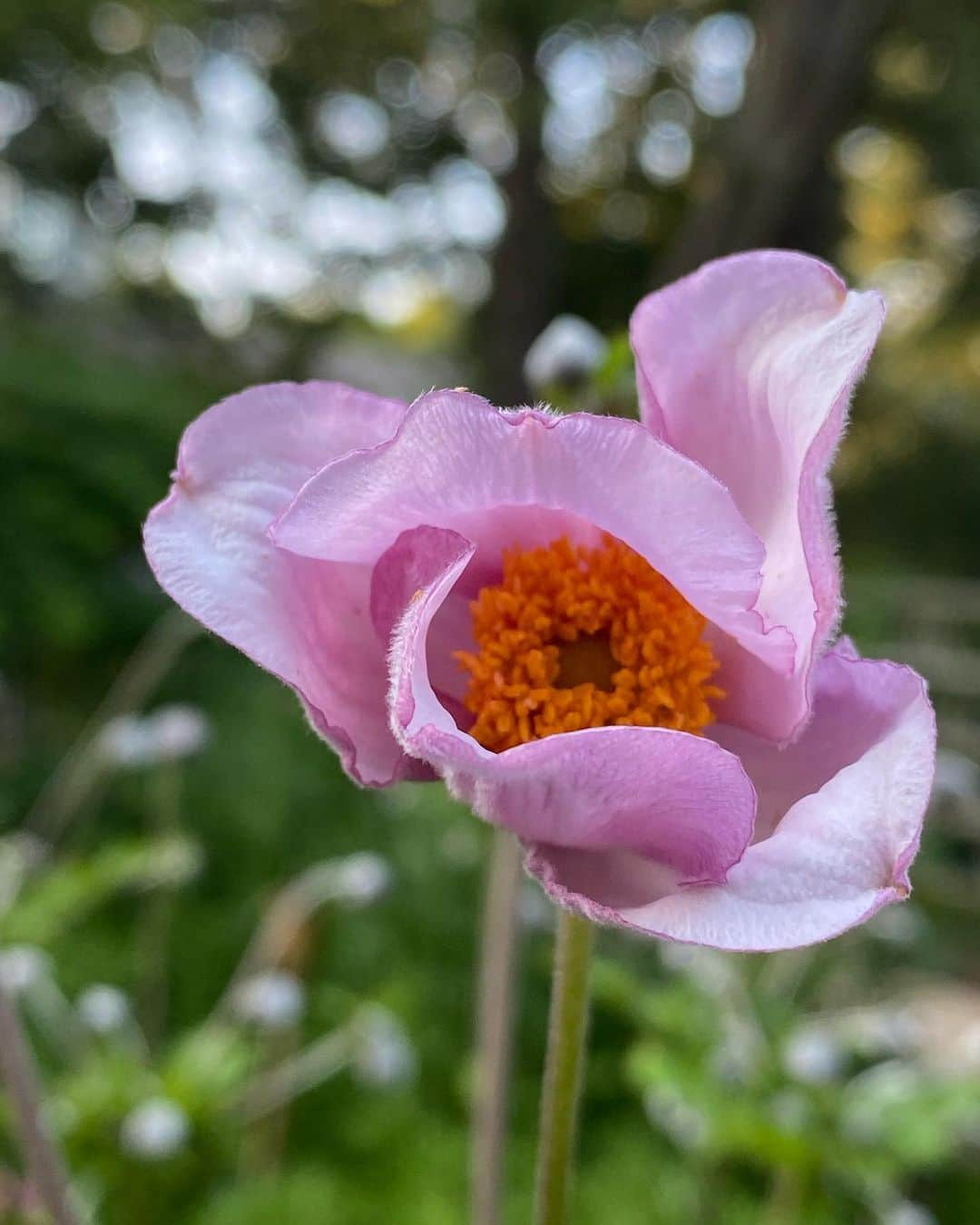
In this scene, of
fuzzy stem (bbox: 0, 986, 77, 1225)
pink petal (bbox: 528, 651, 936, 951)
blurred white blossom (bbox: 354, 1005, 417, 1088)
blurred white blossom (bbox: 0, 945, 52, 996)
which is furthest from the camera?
blurred white blossom (bbox: 354, 1005, 417, 1088)

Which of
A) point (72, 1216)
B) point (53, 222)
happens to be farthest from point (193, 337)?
point (72, 1216)

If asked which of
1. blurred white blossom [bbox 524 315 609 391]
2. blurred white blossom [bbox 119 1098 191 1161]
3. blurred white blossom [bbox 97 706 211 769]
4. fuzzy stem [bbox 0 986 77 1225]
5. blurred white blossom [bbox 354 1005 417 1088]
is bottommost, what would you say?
blurred white blossom [bbox 354 1005 417 1088]

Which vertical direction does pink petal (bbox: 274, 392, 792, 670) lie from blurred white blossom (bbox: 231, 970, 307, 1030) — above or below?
above

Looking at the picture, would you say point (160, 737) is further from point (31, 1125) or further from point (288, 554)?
point (288, 554)

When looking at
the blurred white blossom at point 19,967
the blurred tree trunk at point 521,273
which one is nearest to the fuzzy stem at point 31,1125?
the blurred white blossom at point 19,967

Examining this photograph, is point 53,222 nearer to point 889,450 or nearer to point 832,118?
point 832,118

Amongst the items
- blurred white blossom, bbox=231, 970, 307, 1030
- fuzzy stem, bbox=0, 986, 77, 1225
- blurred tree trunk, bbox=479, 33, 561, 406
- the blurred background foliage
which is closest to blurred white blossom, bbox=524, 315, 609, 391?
the blurred background foliage

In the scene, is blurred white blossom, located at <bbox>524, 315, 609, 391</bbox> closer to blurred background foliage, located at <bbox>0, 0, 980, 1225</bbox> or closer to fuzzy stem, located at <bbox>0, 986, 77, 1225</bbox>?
blurred background foliage, located at <bbox>0, 0, 980, 1225</bbox>
